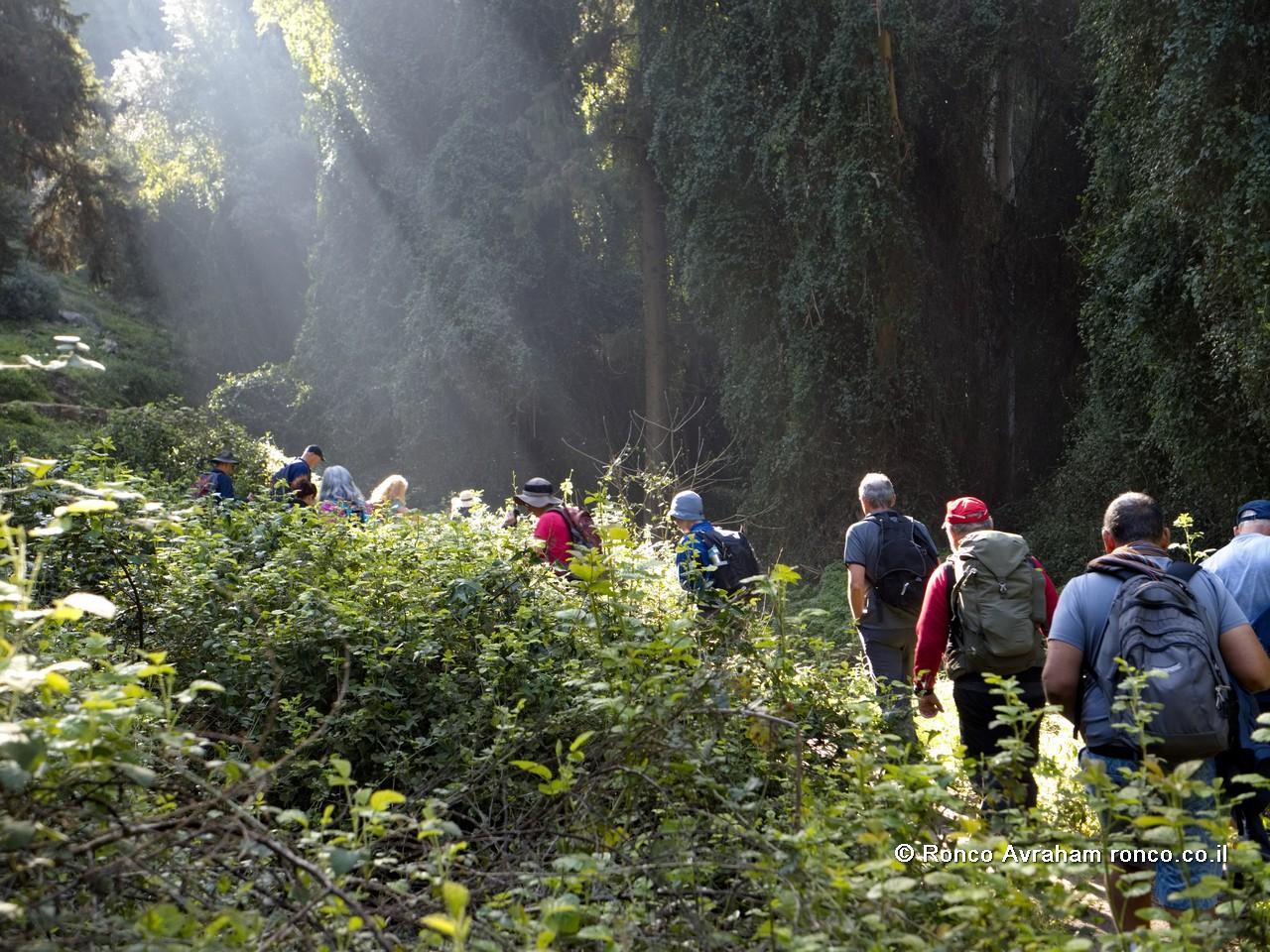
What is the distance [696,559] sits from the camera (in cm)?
588

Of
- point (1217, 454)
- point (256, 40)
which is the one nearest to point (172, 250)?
point (256, 40)

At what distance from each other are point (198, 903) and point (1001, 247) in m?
20.6

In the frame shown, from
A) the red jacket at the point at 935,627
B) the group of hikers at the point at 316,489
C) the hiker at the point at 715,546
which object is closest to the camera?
the red jacket at the point at 935,627

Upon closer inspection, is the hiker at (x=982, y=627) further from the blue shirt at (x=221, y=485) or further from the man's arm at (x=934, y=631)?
the blue shirt at (x=221, y=485)

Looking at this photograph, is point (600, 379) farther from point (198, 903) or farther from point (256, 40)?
point (198, 903)

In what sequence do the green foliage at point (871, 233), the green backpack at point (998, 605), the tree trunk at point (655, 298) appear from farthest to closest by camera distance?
the tree trunk at point (655, 298) → the green foliage at point (871, 233) → the green backpack at point (998, 605)

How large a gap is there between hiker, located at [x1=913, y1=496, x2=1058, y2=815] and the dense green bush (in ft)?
117

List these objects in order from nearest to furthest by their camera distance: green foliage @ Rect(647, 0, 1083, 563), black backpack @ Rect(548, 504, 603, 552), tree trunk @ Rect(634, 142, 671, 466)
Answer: black backpack @ Rect(548, 504, 603, 552) < green foliage @ Rect(647, 0, 1083, 563) < tree trunk @ Rect(634, 142, 671, 466)

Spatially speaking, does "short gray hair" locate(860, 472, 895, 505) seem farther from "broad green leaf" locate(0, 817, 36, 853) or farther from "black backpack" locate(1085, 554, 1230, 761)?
"broad green leaf" locate(0, 817, 36, 853)

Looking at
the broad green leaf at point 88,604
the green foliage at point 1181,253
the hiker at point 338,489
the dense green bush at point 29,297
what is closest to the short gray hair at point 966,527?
the broad green leaf at point 88,604

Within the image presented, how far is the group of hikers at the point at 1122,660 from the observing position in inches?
143

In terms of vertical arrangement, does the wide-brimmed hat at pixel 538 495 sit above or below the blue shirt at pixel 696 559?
above

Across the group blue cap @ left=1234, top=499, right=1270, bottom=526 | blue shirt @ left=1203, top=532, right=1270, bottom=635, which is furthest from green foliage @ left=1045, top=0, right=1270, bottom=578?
blue shirt @ left=1203, top=532, right=1270, bottom=635

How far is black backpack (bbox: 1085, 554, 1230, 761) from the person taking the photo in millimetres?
3779
